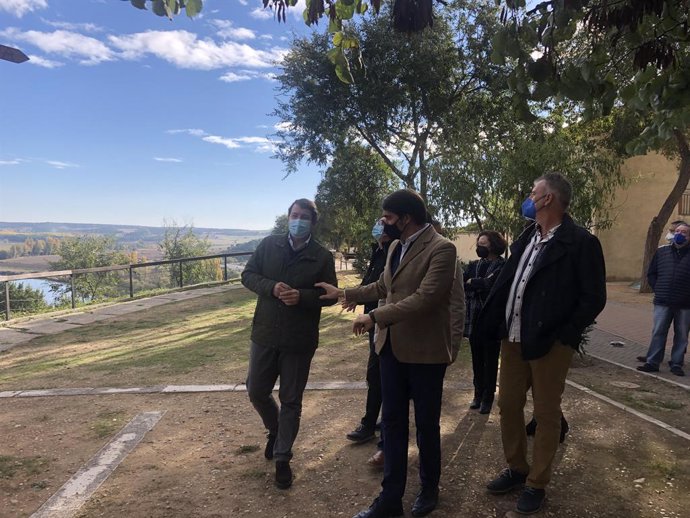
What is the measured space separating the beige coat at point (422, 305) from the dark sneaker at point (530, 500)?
2.92 ft

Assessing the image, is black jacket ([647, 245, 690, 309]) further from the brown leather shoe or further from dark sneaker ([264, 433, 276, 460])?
dark sneaker ([264, 433, 276, 460])

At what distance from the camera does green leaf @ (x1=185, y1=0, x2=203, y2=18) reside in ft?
7.96

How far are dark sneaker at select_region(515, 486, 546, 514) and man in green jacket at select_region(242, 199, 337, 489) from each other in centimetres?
139

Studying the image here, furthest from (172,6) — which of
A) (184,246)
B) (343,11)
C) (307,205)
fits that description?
(184,246)

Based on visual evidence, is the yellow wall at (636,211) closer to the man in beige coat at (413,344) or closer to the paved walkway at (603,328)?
the paved walkway at (603,328)

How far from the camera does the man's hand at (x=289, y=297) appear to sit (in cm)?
312

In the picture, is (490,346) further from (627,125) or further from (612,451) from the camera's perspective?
(627,125)

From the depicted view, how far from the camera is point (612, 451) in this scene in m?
3.61

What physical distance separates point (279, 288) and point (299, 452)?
1.34 metres

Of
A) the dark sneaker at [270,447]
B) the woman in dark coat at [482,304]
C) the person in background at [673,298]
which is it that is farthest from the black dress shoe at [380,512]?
the person in background at [673,298]

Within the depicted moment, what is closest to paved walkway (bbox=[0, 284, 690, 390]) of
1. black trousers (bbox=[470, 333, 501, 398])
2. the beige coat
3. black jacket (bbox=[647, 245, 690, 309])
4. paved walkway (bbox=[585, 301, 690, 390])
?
paved walkway (bbox=[585, 301, 690, 390])

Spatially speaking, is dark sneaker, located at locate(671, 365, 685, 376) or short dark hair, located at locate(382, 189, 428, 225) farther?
dark sneaker, located at locate(671, 365, 685, 376)

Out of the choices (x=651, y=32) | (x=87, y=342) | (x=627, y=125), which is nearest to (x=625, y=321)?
(x=627, y=125)

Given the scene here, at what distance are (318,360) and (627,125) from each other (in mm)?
10922
